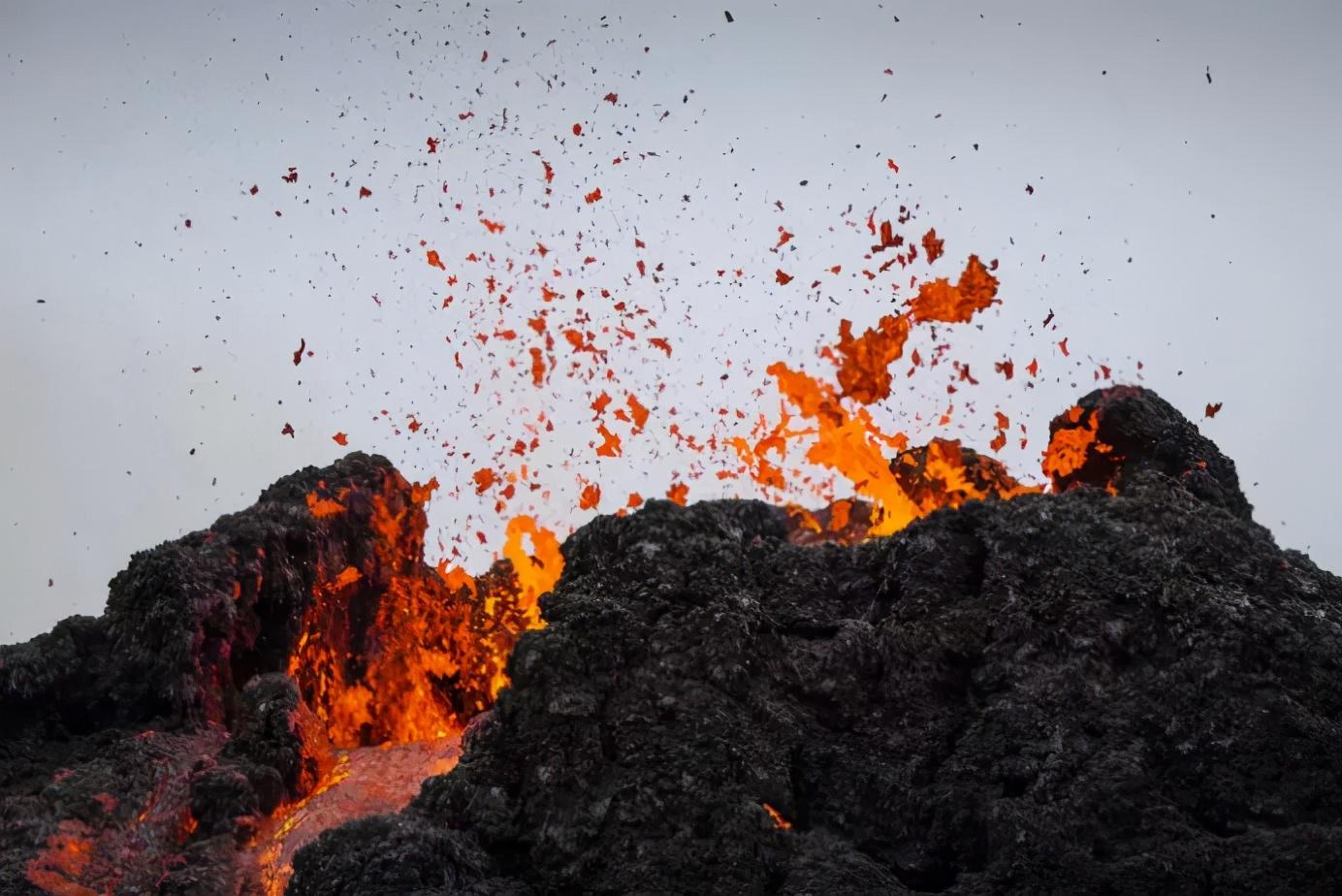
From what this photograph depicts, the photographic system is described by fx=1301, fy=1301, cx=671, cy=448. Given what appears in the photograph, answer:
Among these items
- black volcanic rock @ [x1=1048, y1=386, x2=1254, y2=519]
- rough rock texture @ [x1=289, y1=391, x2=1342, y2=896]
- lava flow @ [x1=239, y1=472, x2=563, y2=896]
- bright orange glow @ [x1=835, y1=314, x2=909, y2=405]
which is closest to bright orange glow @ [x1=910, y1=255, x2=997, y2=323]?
bright orange glow @ [x1=835, y1=314, x2=909, y2=405]

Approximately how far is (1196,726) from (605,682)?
24.1ft

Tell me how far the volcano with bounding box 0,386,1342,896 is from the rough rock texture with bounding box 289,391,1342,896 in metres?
0.04

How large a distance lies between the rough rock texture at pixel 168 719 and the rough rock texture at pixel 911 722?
3.29 meters

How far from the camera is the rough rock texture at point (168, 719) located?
56.7 ft

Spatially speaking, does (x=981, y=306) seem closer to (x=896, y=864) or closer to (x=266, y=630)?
(x=896, y=864)

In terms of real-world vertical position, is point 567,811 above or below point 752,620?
below

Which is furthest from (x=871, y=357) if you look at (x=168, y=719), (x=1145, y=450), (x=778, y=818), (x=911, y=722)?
(x=168, y=719)

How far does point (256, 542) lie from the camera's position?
72.1 ft

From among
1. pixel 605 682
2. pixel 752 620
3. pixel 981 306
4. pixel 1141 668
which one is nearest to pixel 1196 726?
pixel 1141 668

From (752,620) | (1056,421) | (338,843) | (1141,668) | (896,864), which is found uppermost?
(1056,421)

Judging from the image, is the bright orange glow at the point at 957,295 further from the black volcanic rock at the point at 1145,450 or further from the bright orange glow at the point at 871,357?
the black volcanic rock at the point at 1145,450

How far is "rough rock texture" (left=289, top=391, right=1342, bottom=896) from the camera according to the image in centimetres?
1506

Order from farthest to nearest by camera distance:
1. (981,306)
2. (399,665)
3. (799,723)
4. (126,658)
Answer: (399,665) < (981,306) < (126,658) < (799,723)

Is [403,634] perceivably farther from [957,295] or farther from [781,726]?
[957,295]
